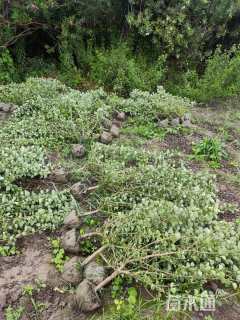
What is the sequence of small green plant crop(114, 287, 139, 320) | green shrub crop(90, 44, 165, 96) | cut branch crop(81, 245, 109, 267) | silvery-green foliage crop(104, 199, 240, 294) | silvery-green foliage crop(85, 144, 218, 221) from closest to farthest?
small green plant crop(114, 287, 139, 320) < silvery-green foliage crop(104, 199, 240, 294) < cut branch crop(81, 245, 109, 267) < silvery-green foliage crop(85, 144, 218, 221) < green shrub crop(90, 44, 165, 96)

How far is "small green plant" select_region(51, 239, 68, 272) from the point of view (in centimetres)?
276

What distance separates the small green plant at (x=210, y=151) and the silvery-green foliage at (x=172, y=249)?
5.59 feet

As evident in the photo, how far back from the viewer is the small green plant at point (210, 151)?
4.44 metres

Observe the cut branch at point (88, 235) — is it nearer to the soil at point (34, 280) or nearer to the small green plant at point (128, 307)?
the soil at point (34, 280)

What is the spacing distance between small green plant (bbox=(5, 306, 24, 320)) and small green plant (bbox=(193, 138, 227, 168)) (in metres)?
2.75

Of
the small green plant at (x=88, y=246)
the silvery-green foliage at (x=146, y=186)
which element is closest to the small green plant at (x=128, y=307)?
the small green plant at (x=88, y=246)

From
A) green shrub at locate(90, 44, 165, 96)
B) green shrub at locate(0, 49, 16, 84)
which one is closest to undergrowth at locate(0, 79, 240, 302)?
green shrub at locate(90, 44, 165, 96)

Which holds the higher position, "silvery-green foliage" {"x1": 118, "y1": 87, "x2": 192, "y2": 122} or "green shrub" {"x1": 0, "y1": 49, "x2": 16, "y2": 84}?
"silvery-green foliage" {"x1": 118, "y1": 87, "x2": 192, "y2": 122}

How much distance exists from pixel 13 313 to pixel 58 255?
0.55m

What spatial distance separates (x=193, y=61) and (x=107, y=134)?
3.54m

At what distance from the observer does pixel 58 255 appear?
282cm

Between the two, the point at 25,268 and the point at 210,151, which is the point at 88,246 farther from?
the point at 210,151

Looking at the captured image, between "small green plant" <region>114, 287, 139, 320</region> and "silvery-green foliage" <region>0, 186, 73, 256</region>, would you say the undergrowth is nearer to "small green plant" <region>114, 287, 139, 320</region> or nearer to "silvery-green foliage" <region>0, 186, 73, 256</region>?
"silvery-green foliage" <region>0, 186, 73, 256</region>

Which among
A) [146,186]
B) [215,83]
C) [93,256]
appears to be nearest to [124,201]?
[146,186]
